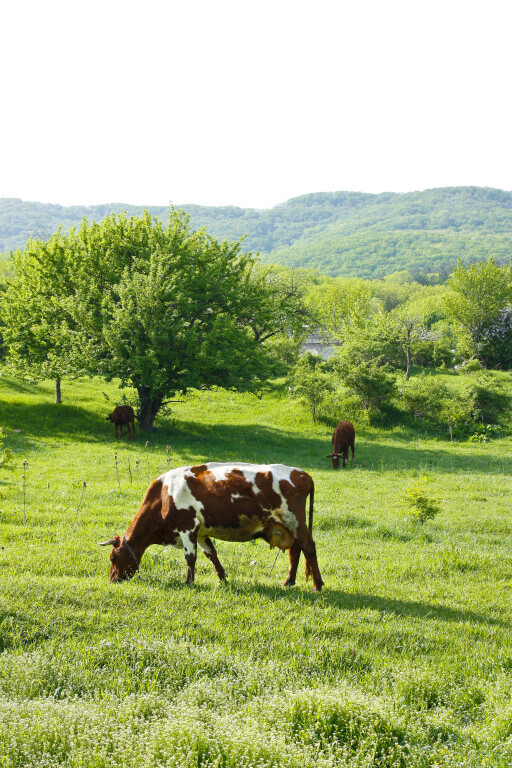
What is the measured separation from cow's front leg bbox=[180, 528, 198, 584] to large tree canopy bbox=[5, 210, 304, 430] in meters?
17.9

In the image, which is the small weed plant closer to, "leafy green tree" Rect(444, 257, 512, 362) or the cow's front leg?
the cow's front leg

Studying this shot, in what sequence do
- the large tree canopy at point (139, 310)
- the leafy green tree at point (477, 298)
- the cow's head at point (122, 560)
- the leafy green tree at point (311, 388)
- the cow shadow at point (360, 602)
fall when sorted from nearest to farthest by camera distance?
the cow shadow at point (360, 602)
the cow's head at point (122, 560)
the large tree canopy at point (139, 310)
the leafy green tree at point (311, 388)
the leafy green tree at point (477, 298)

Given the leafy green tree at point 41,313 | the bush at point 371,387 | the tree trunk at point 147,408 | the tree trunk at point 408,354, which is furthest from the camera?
the tree trunk at point 408,354

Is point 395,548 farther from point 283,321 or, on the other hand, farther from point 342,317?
point 342,317

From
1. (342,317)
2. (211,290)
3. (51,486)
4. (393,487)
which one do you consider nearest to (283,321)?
(211,290)

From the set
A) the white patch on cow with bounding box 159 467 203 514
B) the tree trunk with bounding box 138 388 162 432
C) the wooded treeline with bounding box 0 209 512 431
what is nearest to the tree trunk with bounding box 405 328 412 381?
the wooded treeline with bounding box 0 209 512 431

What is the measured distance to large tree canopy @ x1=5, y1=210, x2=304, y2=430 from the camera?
88.5 ft

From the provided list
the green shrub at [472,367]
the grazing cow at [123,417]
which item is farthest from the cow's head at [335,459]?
the green shrub at [472,367]

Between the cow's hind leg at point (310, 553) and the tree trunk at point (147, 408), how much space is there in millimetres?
21571

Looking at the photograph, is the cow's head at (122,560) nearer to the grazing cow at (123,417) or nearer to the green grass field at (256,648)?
the green grass field at (256,648)

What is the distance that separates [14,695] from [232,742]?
224 centimetres

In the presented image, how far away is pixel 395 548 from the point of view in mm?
11805

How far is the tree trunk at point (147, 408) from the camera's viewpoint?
1160 inches

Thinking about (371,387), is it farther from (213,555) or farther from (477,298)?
(477,298)
